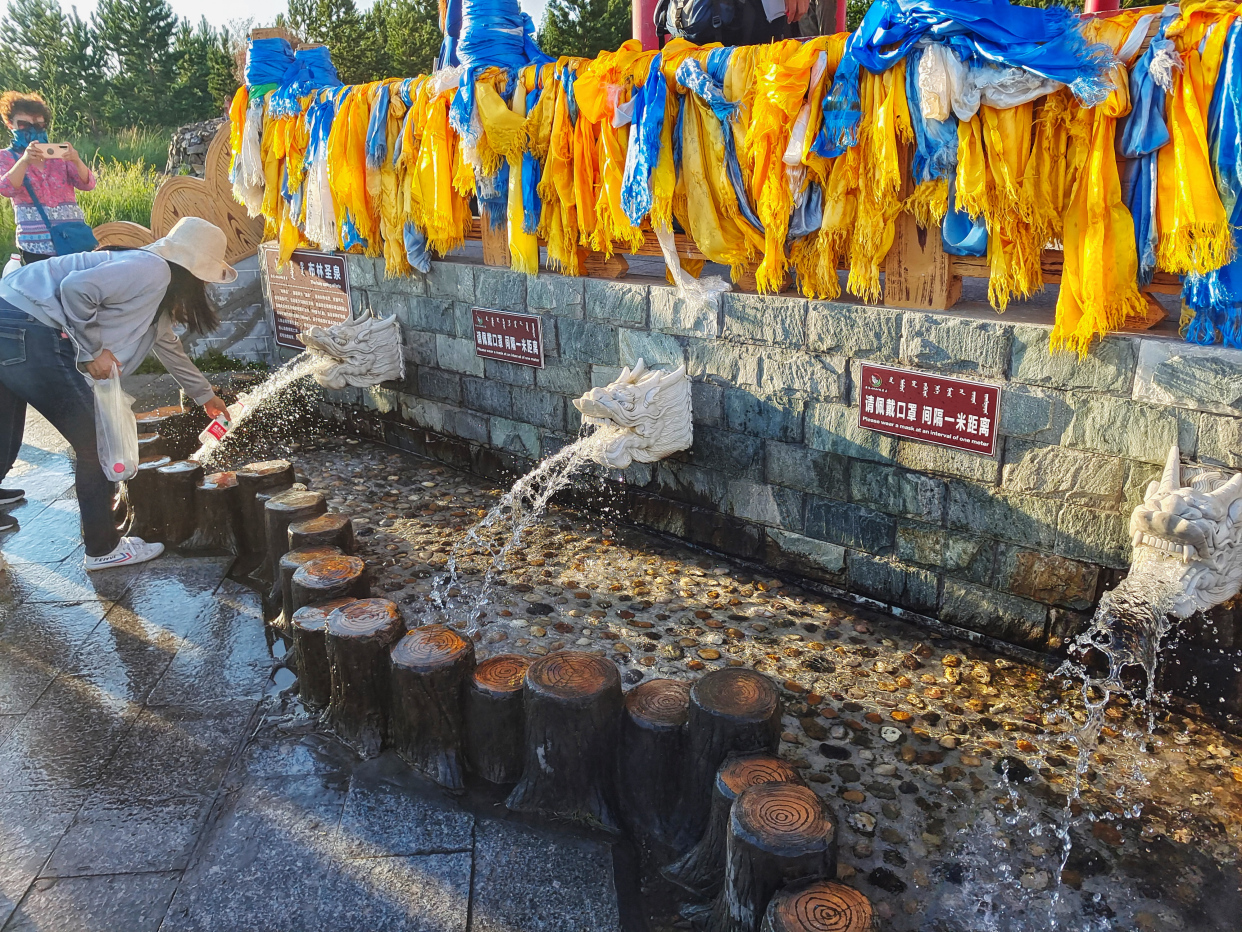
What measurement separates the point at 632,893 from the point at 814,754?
978 millimetres

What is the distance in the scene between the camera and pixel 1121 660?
3.87 metres

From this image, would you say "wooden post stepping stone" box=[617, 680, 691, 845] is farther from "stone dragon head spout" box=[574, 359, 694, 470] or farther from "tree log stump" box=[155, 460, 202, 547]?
"tree log stump" box=[155, 460, 202, 547]

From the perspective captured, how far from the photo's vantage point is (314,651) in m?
3.82

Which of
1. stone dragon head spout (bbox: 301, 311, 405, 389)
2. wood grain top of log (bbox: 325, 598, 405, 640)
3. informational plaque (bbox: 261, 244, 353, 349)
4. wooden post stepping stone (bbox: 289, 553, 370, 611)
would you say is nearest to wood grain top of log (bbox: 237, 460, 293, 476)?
wooden post stepping stone (bbox: 289, 553, 370, 611)

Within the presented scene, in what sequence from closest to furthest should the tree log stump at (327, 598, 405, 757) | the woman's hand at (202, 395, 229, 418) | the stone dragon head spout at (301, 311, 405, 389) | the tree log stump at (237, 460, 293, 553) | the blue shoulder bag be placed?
1. the tree log stump at (327, 598, 405, 757)
2. the tree log stump at (237, 460, 293, 553)
3. the woman's hand at (202, 395, 229, 418)
4. the stone dragon head spout at (301, 311, 405, 389)
5. the blue shoulder bag

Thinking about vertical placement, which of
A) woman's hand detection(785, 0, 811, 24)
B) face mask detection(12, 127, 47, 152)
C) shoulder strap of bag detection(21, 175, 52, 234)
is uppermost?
woman's hand detection(785, 0, 811, 24)

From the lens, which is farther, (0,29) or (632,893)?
(0,29)

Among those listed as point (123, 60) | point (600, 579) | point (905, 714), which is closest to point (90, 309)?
point (600, 579)

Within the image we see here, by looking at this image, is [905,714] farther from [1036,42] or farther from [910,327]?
[1036,42]

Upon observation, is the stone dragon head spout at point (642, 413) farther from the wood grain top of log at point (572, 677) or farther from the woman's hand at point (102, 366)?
the woman's hand at point (102, 366)

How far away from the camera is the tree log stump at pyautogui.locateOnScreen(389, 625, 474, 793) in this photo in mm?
3432

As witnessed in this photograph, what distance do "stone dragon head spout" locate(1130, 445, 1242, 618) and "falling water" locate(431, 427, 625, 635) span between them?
8.40ft

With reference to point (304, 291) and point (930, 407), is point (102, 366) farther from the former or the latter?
point (930, 407)

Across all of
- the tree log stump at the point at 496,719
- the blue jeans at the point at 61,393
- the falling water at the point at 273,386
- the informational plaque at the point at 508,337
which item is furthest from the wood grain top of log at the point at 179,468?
the tree log stump at the point at 496,719
